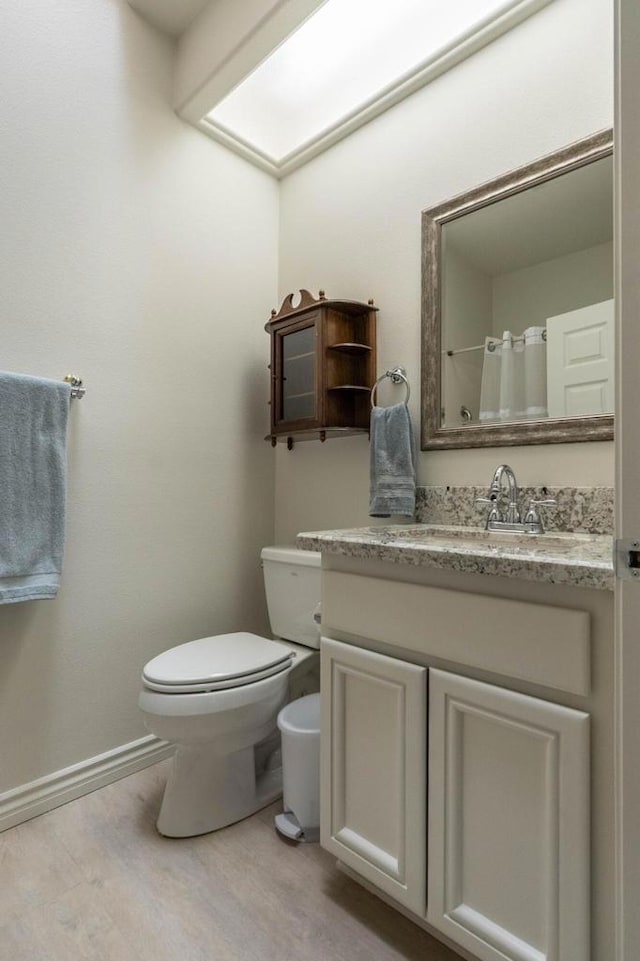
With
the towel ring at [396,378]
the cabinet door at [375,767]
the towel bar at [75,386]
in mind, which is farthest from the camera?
the towel ring at [396,378]

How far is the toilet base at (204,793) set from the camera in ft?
4.52

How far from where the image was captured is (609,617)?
75 centimetres

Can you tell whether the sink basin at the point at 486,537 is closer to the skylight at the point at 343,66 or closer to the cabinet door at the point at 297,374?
the cabinet door at the point at 297,374

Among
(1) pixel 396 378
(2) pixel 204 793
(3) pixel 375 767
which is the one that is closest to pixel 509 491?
(1) pixel 396 378

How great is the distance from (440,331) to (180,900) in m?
1.68

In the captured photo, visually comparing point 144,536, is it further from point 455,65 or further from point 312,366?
point 455,65

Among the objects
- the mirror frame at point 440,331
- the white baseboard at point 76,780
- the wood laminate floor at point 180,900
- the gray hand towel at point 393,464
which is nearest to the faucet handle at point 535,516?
the mirror frame at point 440,331

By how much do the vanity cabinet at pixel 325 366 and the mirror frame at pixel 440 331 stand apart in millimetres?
243

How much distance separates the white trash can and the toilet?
0.12m

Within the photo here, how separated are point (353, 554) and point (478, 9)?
5.62 ft

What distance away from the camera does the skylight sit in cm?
155

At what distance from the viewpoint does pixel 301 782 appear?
1358 mm

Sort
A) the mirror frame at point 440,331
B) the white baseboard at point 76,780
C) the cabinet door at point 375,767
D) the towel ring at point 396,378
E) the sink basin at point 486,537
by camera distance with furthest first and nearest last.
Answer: the towel ring at point 396,378, the white baseboard at point 76,780, the mirror frame at point 440,331, the sink basin at point 486,537, the cabinet door at point 375,767

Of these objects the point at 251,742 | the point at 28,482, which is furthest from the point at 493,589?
the point at 28,482
